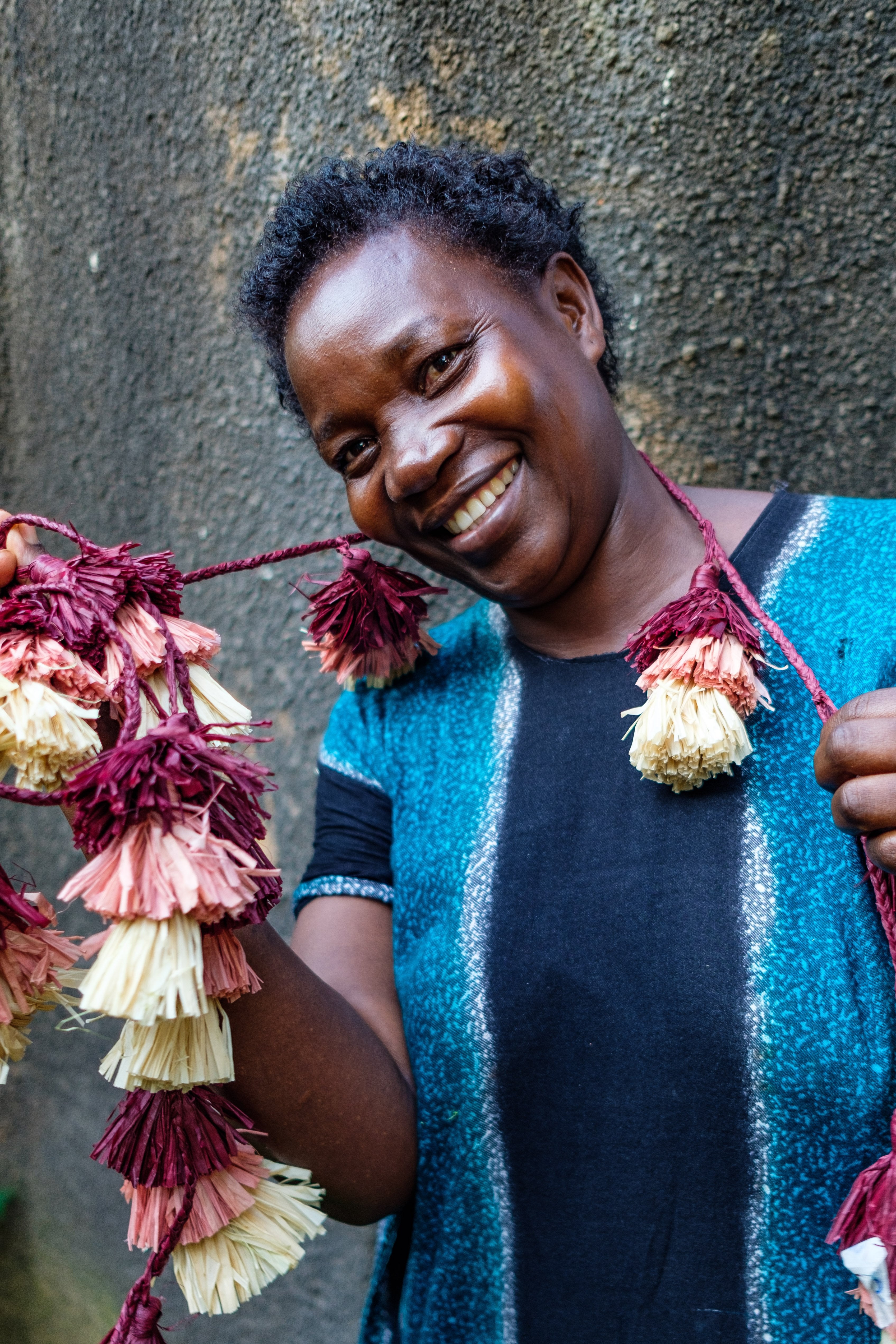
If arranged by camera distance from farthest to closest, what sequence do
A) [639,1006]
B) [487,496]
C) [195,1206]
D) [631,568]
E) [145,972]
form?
[631,568] → [487,496] → [639,1006] → [195,1206] → [145,972]

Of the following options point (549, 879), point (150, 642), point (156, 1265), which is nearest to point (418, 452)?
point (150, 642)

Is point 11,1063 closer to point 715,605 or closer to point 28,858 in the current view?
point 28,858

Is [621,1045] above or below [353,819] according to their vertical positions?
below

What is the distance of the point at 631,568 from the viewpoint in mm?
1271

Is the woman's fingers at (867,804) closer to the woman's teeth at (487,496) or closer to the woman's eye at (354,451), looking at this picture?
the woman's teeth at (487,496)

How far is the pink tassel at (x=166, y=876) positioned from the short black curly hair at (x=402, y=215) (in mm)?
766

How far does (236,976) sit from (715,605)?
612 millimetres

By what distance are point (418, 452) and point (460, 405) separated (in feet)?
0.23

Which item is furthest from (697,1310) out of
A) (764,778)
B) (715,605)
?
(715,605)

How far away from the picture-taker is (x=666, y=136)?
168 cm

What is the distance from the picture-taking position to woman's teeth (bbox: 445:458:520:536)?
1.16m

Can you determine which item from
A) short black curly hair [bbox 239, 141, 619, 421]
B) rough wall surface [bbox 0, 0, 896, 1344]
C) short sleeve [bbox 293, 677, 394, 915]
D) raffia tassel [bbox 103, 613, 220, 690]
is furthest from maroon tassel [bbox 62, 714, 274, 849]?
rough wall surface [bbox 0, 0, 896, 1344]

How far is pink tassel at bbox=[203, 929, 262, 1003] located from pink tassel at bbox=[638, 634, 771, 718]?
1.63 feet

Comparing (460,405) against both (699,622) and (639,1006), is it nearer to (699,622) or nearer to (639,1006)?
(699,622)
